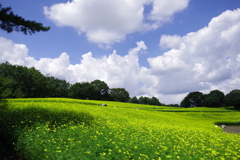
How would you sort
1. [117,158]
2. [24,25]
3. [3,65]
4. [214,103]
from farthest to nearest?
[214,103], [3,65], [24,25], [117,158]

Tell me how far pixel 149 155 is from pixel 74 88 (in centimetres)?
10161

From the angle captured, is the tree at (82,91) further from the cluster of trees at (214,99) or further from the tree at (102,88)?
the cluster of trees at (214,99)

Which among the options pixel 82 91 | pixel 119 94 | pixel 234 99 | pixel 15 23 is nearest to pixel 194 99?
pixel 234 99

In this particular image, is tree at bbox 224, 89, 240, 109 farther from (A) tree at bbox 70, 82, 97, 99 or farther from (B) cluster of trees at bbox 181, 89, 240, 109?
(A) tree at bbox 70, 82, 97, 99

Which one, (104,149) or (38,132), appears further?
(38,132)

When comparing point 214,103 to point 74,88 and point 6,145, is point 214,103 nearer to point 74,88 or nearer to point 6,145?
point 74,88

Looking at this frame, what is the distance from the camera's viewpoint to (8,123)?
497 inches

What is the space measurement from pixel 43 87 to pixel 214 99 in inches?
3941

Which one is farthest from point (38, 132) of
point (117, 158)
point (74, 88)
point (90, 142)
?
point (74, 88)

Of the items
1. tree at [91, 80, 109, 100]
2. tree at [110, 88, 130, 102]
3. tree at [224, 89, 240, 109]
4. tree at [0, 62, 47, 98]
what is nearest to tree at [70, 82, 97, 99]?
tree at [91, 80, 109, 100]

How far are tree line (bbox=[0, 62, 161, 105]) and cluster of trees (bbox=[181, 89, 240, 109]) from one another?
3849 centimetres

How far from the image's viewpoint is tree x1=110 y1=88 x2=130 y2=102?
422 feet

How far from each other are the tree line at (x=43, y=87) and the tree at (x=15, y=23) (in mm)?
20491

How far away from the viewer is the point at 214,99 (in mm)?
97938
